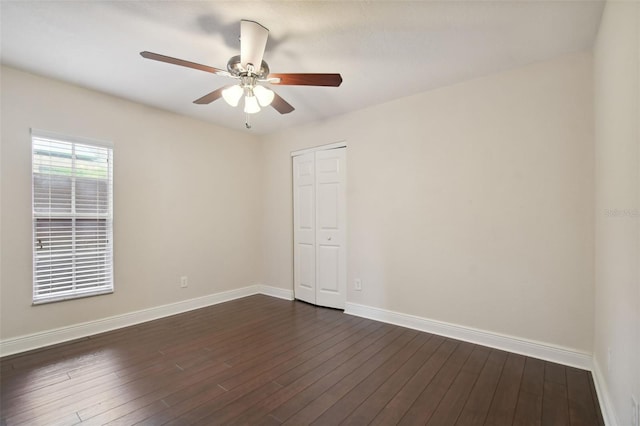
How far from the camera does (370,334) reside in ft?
10.1

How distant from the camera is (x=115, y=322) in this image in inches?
127

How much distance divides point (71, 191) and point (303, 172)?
2699 mm

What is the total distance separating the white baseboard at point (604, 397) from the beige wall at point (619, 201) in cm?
5

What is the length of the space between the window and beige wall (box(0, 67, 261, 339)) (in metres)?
0.08

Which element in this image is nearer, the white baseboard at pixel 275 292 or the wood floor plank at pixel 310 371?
the wood floor plank at pixel 310 371

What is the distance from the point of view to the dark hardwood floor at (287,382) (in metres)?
1.81

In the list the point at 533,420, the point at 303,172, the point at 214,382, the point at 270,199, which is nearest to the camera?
the point at 533,420

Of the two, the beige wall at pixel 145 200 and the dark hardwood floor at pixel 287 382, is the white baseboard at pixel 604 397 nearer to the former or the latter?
the dark hardwood floor at pixel 287 382

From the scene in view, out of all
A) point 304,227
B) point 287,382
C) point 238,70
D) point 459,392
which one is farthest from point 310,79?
point 304,227

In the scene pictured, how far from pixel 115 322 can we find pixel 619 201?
441 cm

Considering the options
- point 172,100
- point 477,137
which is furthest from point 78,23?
point 477,137

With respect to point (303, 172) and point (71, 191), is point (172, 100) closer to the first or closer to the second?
point (71, 191)

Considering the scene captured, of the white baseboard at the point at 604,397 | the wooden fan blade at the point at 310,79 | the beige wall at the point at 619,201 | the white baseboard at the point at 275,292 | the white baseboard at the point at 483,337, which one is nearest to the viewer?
the beige wall at the point at 619,201

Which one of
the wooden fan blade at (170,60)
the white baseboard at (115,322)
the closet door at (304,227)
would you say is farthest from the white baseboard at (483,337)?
the wooden fan blade at (170,60)
